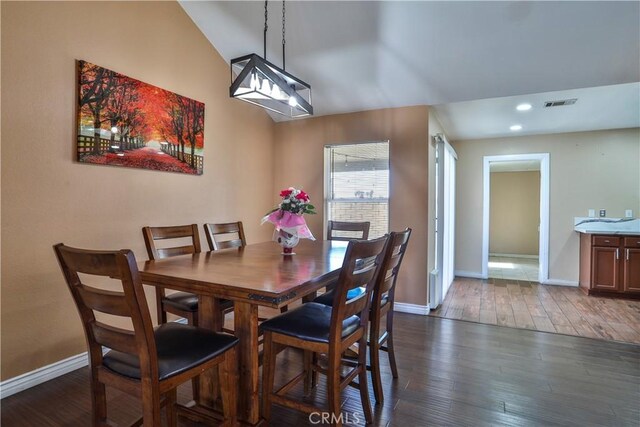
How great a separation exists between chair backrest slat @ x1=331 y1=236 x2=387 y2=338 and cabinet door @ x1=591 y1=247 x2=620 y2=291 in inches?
175

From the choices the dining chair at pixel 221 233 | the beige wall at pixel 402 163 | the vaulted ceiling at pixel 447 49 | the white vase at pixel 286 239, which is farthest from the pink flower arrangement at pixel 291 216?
the beige wall at pixel 402 163

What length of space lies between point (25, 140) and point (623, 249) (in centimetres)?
638

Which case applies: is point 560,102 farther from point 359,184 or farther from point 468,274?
point 468,274

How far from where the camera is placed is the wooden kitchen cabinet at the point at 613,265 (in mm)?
4340

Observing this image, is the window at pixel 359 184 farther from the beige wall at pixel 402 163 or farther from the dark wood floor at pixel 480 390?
the dark wood floor at pixel 480 390

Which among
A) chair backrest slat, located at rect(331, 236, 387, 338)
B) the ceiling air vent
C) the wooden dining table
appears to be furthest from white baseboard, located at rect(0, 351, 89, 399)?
the ceiling air vent

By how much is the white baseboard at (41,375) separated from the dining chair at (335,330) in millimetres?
1664

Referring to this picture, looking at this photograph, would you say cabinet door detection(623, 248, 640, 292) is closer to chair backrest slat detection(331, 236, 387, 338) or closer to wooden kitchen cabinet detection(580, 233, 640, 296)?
wooden kitchen cabinet detection(580, 233, 640, 296)

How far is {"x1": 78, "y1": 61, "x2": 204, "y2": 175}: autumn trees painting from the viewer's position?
2.46 metres

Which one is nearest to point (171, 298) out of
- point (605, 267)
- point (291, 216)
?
point (291, 216)

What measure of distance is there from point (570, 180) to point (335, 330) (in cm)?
531

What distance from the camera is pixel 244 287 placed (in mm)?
1401

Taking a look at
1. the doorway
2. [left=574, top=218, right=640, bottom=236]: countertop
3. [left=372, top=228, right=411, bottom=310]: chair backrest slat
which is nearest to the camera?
[left=372, top=228, right=411, bottom=310]: chair backrest slat

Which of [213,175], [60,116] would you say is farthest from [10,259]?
→ [213,175]
